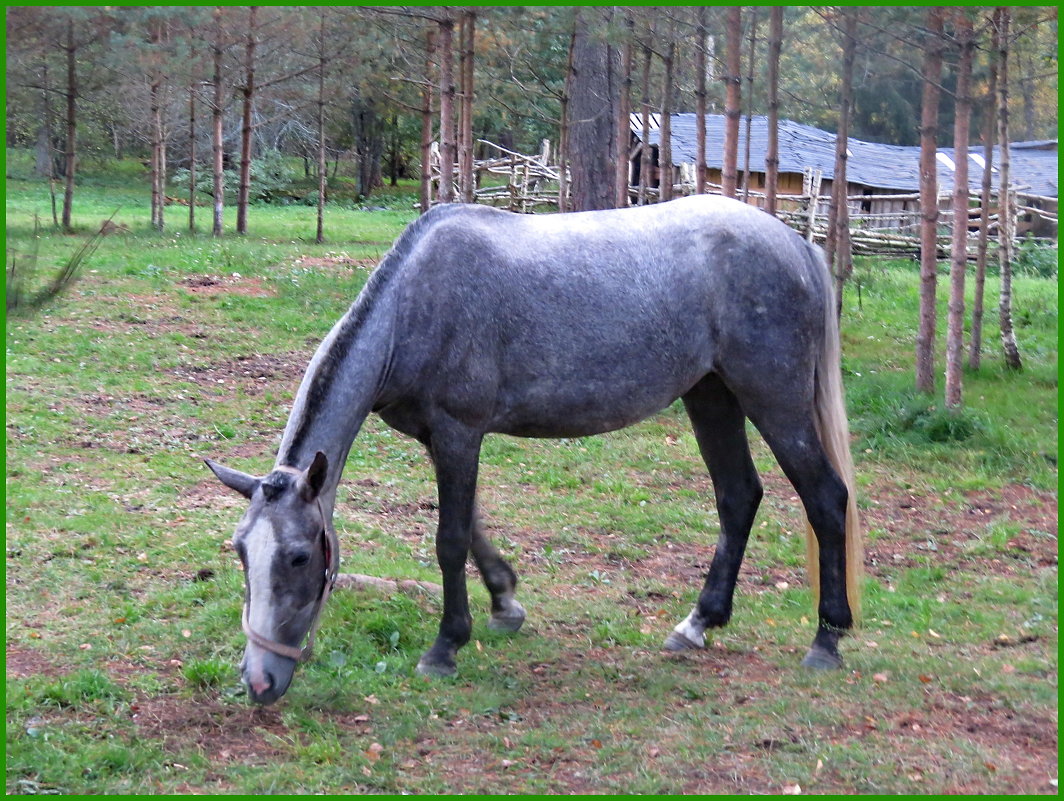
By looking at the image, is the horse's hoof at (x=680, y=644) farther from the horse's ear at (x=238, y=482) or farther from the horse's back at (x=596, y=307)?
the horse's ear at (x=238, y=482)

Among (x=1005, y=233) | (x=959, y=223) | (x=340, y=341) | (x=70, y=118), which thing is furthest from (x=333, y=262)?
(x=340, y=341)

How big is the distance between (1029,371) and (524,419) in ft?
24.1

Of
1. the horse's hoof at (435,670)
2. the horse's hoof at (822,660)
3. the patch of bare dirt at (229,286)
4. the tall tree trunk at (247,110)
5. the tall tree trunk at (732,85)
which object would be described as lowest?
the horse's hoof at (435,670)

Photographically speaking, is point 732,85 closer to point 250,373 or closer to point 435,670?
point 250,373

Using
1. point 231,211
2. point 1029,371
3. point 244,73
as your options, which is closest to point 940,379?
point 1029,371

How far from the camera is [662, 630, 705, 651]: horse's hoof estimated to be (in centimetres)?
513

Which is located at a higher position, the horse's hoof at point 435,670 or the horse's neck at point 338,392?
the horse's neck at point 338,392

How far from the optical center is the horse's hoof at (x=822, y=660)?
15.9 feet

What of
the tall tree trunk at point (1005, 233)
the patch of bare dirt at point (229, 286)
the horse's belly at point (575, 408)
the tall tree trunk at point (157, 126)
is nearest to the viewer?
the horse's belly at point (575, 408)

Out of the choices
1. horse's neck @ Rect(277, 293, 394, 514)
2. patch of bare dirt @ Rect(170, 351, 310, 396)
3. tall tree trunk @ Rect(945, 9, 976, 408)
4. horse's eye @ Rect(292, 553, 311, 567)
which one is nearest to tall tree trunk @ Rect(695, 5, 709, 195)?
tall tree trunk @ Rect(945, 9, 976, 408)

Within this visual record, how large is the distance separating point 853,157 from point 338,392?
27729 mm

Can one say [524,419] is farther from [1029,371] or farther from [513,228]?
[1029,371]

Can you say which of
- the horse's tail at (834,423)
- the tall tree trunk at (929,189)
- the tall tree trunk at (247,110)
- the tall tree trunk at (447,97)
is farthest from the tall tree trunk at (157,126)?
the horse's tail at (834,423)

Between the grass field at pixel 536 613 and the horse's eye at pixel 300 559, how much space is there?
25.9 inches
